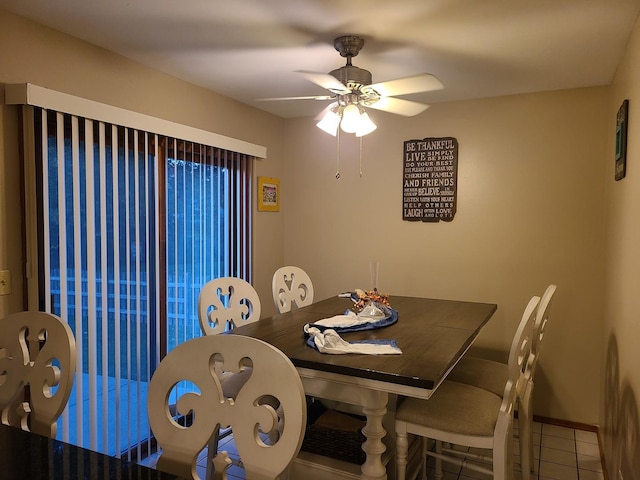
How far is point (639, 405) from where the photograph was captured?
5.53 feet

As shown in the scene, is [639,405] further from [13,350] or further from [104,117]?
[104,117]

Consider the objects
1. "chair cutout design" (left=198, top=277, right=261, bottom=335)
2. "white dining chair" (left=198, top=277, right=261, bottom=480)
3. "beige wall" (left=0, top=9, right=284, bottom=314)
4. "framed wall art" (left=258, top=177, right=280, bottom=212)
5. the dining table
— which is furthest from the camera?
"framed wall art" (left=258, top=177, right=280, bottom=212)

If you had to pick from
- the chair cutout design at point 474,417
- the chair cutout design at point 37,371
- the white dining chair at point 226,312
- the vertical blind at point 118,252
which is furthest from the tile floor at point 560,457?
the chair cutout design at point 37,371

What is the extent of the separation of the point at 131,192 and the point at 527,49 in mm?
2193

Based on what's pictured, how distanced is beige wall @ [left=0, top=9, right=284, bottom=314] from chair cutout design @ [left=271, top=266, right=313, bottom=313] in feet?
3.60

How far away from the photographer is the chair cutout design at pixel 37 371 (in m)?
1.36

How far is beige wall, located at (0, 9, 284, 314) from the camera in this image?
2.03 meters

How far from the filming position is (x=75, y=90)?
2.29 m

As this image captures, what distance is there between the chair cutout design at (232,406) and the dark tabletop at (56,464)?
0.38 ft

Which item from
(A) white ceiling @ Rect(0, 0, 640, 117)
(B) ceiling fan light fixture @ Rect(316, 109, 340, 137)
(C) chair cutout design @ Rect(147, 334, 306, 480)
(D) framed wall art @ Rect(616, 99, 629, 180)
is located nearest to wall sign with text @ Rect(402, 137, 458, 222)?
(A) white ceiling @ Rect(0, 0, 640, 117)

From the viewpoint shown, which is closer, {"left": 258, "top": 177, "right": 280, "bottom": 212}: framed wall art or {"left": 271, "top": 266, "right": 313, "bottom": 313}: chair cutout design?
{"left": 271, "top": 266, "right": 313, "bottom": 313}: chair cutout design

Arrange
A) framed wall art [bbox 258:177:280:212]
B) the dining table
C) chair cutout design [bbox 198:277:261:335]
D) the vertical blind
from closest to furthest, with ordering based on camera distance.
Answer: the dining table → the vertical blind → chair cutout design [bbox 198:277:261:335] → framed wall art [bbox 258:177:280:212]

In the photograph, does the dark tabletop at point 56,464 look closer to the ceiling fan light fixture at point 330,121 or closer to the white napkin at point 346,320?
the white napkin at point 346,320

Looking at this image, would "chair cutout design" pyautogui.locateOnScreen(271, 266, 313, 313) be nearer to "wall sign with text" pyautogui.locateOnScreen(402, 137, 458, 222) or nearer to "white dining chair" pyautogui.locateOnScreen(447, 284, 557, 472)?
"wall sign with text" pyautogui.locateOnScreen(402, 137, 458, 222)
